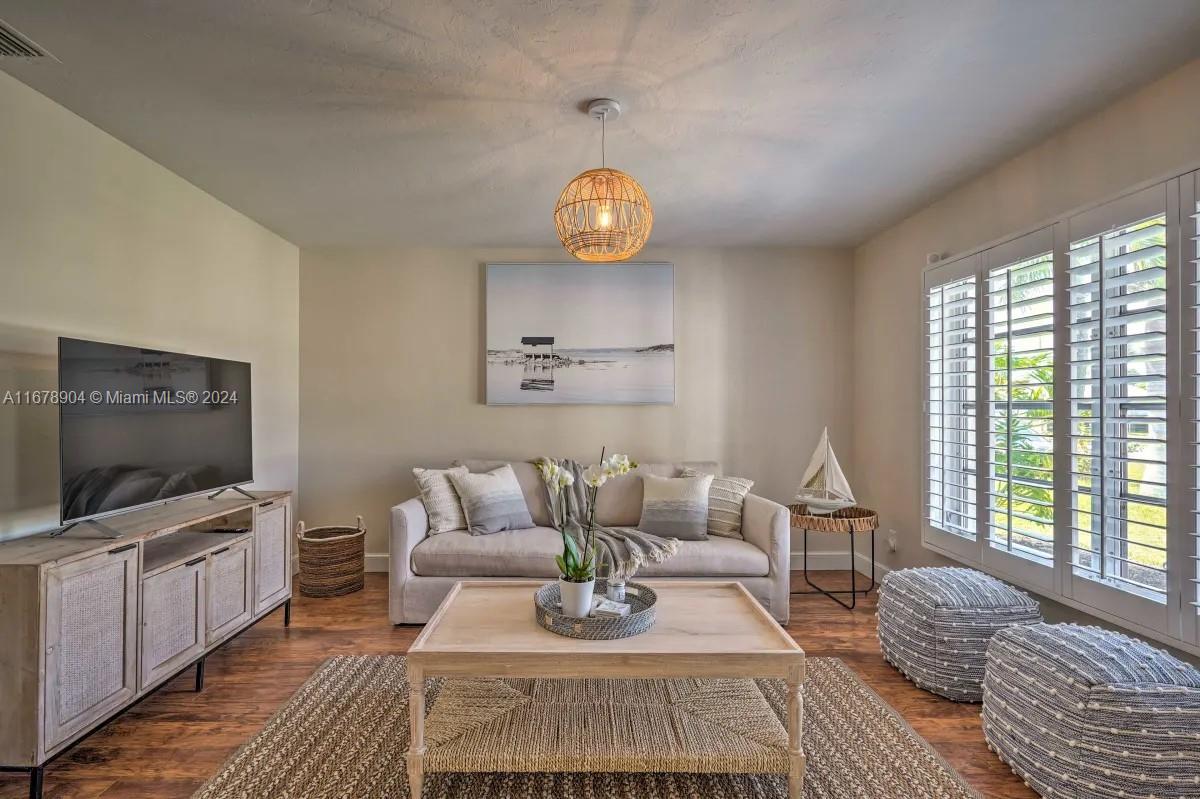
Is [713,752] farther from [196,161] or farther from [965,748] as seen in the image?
[196,161]

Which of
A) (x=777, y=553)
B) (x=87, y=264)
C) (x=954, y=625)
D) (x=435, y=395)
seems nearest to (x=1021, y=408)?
(x=954, y=625)

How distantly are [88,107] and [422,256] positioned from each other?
7.77 feet

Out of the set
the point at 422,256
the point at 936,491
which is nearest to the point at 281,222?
the point at 422,256

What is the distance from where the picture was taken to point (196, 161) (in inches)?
126

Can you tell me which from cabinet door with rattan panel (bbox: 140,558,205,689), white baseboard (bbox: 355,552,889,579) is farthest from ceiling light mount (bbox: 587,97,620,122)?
white baseboard (bbox: 355,552,889,579)

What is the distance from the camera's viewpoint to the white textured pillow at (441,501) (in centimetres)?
396

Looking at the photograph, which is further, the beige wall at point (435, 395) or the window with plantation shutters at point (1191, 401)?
the beige wall at point (435, 395)

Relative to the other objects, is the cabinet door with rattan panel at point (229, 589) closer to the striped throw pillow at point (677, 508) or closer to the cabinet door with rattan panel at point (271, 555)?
the cabinet door with rattan panel at point (271, 555)

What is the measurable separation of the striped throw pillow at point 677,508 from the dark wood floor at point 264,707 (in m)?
0.77

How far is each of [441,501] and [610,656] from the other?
7.19 ft

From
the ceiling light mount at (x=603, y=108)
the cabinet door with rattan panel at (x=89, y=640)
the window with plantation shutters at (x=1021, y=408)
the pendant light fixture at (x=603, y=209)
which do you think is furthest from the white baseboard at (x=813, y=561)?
the ceiling light mount at (x=603, y=108)

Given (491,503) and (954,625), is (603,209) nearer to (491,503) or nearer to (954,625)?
(491,503)

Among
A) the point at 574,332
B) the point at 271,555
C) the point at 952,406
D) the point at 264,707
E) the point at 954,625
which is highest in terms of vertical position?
the point at 574,332

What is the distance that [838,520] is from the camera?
3.92m
